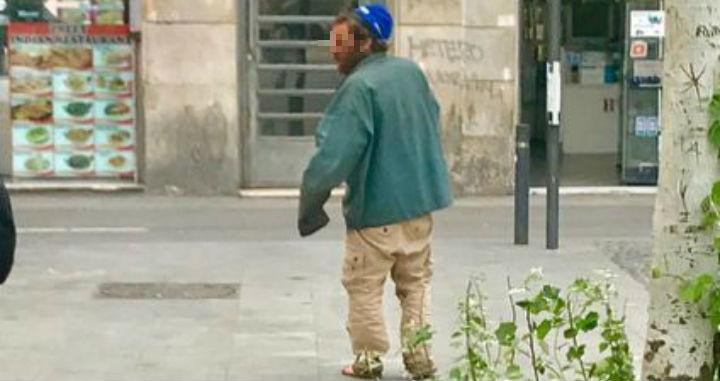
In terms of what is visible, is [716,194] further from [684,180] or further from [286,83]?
[286,83]

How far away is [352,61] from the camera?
6633 millimetres

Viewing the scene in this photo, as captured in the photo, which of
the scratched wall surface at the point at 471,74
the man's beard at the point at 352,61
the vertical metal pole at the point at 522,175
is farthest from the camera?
the scratched wall surface at the point at 471,74

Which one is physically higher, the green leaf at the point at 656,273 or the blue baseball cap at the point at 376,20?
the blue baseball cap at the point at 376,20

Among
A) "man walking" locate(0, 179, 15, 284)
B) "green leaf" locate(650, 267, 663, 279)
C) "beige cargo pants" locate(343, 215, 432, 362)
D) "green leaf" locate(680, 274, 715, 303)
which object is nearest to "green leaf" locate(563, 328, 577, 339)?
"green leaf" locate(650, 267, 663, 279)

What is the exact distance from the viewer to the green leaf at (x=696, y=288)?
4387 millimetres

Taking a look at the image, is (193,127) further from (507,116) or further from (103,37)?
(507,116)

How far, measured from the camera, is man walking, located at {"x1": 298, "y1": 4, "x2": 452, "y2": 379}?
252 inches

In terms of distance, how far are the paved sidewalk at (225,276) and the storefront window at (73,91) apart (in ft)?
1.69

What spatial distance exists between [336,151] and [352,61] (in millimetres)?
514

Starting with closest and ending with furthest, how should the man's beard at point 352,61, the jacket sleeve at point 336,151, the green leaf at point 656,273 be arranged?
the green leaf at point 656,273 < the jacket sleeve at point 336,151 < the man's beard at point 352,61

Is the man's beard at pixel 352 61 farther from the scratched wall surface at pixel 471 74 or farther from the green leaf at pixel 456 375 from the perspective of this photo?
the scratched wall surface at pixel 471 74

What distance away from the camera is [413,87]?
655 centimetres

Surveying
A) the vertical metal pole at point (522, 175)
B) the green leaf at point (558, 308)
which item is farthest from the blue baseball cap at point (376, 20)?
the vertical metal pole at point (522, 175)

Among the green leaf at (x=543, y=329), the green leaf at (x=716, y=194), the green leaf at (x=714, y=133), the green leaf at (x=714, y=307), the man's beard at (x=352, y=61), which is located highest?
the man's beard at (x=352, y=61)
